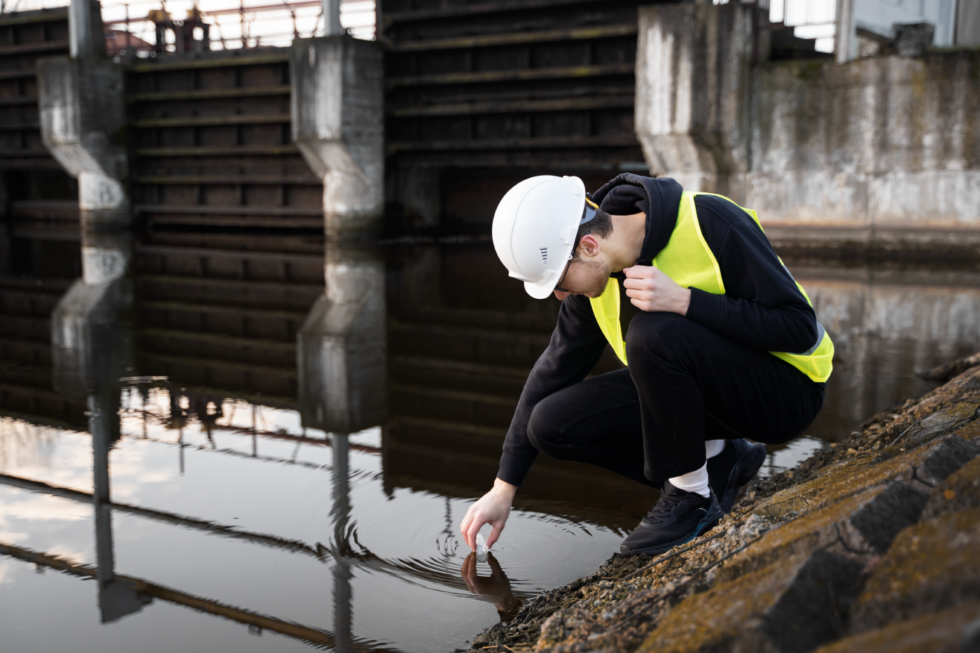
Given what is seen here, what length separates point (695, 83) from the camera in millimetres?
8219

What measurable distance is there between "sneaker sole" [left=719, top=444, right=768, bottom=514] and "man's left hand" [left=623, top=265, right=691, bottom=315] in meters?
0.61

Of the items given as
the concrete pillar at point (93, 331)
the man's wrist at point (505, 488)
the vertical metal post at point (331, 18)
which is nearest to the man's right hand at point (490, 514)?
the man's wrist at point (505, 488)

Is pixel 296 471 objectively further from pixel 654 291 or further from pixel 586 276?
pixel 654 291

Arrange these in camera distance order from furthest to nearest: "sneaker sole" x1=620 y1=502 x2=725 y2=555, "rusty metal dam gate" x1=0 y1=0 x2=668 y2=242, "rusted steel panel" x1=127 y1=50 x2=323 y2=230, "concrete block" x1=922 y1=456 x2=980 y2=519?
"rusted steel panel" x1=127 y1=50 x2=323 y2=230 < "rusty metal dam gate" x1=0 y1=0 x2=668 y2=242 < "sneaker sole" x1=620 y1=502 x2=725 y2=555 < "concrete block" x1=922 y1=456 x2=980 y2=519

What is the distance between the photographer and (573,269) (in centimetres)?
174

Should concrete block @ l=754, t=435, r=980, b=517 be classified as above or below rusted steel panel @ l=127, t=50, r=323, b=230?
below

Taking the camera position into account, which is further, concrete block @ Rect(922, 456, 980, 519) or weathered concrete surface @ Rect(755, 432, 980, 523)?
weathered concrete surface @ Rect(755, 432, 980, 523)

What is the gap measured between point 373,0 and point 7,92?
7.89m

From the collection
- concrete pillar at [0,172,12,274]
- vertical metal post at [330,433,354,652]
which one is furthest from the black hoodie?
concrete pillar at [0,172,12,274]

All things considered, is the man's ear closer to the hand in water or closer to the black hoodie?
the black hoodie

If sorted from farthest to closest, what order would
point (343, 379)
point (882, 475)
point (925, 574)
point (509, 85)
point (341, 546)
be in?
point (509, 85), point (343, 379), point (341, 546), point (882, 475), point (925, 574)

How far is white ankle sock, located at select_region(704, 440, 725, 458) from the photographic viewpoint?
→ 81.0 inches

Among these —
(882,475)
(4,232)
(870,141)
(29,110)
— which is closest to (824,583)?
(882,475)

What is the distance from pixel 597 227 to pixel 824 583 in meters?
0.96
